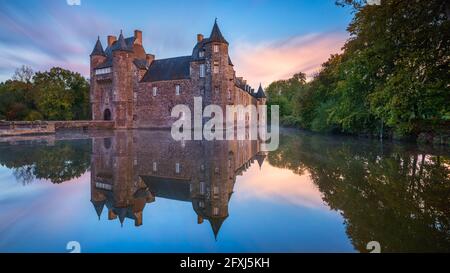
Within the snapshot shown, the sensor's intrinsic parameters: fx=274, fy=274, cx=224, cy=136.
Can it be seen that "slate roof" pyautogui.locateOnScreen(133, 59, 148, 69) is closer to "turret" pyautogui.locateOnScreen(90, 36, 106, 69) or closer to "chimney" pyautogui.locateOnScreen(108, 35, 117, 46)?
"turret" pyautogui.locateOnScreen(90, 36, 106, 69)

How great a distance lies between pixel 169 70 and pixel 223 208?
35.8 m

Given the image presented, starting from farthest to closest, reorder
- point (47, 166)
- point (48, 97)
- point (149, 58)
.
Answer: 1. point (48, 97)
2. point (149, 58)
3. point (47, 166)

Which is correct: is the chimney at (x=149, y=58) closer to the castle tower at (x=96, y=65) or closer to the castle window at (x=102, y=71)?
the castle window at (x=102, y=71)

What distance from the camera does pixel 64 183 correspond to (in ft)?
24.5

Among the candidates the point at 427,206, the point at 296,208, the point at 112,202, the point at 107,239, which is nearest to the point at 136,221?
the point at 107,239

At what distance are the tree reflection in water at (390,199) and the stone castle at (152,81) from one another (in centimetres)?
2470

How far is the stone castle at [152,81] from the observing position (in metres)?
33.3

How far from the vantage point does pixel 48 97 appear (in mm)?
49594

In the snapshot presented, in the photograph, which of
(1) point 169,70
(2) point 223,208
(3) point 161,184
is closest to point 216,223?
(2) point 223,208

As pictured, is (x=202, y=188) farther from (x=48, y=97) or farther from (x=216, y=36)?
(x=48, y=97)

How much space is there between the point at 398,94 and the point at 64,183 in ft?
33.0
